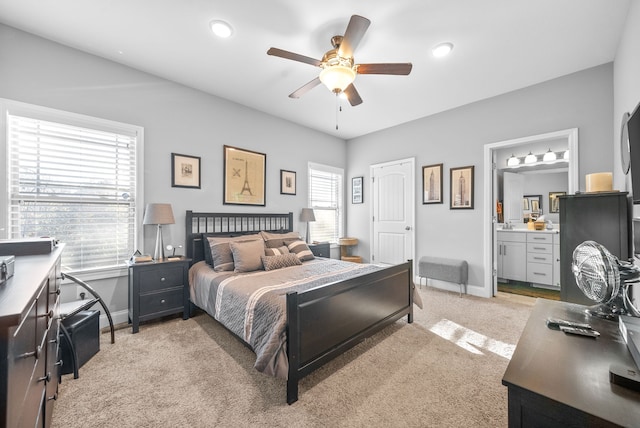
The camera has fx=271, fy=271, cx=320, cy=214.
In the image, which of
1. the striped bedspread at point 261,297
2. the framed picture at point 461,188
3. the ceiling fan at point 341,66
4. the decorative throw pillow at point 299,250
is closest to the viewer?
the striped bedspread at point 261,297

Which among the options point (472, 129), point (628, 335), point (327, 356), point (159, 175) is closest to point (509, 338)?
point (327, 356)

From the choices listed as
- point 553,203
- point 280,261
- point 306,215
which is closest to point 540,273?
point 553,203

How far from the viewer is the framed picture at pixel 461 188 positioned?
166 inches

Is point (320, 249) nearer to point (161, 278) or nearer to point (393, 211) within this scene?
point (393, 211)

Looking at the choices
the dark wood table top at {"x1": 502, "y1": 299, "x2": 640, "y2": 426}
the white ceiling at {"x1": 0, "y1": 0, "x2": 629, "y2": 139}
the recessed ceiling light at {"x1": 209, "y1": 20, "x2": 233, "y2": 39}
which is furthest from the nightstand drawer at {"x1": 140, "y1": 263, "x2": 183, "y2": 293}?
the dark wood table top at {"x1": 502, "y1": 299, "x2": 640, "y2": 426}

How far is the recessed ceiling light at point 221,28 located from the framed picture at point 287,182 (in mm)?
2380

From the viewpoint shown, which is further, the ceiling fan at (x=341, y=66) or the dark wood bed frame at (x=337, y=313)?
the ceiling fan at (x=341, y=66)

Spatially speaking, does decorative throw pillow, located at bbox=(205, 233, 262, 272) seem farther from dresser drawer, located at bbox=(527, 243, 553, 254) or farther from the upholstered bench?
dresser drawer, located at bbox=(527, 243, 553, 254)

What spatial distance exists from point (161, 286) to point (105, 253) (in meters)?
0.73

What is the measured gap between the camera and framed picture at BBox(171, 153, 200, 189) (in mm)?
3498

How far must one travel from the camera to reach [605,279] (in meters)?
1.18

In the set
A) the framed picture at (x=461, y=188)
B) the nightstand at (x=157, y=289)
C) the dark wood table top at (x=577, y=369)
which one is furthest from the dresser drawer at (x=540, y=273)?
the nightstand at (x=157, y=289)

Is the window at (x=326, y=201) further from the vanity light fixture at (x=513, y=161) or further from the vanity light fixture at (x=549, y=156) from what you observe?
the vanity light fixture at (x=549, y=156)

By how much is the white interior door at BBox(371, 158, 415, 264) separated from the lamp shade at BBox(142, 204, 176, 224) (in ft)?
12.2
